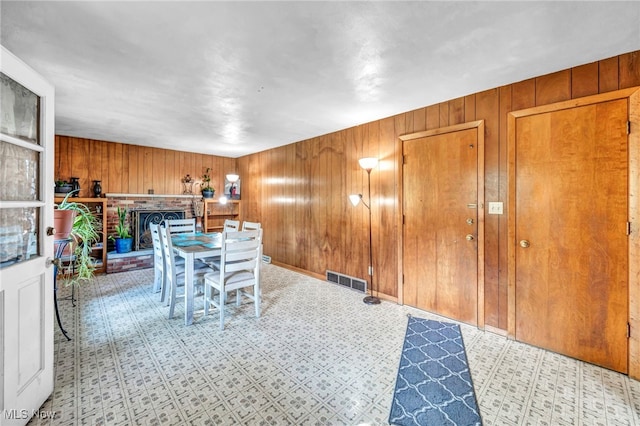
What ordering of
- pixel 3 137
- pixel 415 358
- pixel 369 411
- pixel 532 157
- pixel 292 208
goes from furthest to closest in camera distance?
pixel 292 208
pixel 532 157
pixel 415 358
pixel 369 411
pixel 3 137

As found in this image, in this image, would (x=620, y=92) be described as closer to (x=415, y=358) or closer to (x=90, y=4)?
(x=415, y=358)

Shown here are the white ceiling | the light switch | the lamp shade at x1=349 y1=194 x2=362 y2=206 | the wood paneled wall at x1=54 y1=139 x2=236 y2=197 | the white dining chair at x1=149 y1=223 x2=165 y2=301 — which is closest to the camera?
the white ceiling

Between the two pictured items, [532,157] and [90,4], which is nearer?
[90,4]

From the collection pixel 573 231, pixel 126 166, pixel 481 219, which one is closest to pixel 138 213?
pixel 126 166

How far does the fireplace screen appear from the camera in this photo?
518 centimetres

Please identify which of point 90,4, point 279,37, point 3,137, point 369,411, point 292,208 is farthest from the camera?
point 292,208

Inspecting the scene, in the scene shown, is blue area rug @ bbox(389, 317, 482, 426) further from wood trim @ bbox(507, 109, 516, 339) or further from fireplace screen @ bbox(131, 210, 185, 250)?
fireplace screen @ bbox(131, 210, 185, 250)

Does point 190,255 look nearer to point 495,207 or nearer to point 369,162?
point 369,162

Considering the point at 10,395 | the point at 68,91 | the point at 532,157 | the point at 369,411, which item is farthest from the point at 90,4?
the point at 532,157

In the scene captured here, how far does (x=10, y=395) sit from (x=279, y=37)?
258cm

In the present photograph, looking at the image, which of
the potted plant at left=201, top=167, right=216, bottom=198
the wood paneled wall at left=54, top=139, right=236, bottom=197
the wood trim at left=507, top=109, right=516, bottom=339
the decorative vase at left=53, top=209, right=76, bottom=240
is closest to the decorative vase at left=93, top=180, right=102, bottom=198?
the wood paneled wall at left=54, top=139, right=236, bottom=197

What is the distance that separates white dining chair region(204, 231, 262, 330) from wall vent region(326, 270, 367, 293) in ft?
4.82

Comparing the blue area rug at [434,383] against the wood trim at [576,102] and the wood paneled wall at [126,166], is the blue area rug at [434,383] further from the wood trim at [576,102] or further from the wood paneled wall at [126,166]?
the wood paneled wall at [126,166]

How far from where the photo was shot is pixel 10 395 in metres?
1.41
